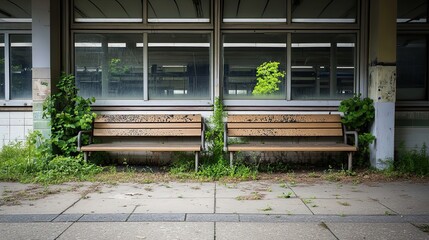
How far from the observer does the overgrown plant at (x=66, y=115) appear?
802 cm

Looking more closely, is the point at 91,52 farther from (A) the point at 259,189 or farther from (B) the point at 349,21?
(B) the point at 349,21

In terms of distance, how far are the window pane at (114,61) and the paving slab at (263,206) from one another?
3976 mm

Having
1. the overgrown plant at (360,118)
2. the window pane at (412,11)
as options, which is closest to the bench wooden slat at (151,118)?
the overgrown plant at (360,118)

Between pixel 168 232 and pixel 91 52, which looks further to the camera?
pixel 91 52

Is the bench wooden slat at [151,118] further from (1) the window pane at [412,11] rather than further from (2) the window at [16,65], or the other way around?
(1) the window pane at [412,11]

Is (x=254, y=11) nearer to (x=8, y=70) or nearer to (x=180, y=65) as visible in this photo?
(x=180, y=65)

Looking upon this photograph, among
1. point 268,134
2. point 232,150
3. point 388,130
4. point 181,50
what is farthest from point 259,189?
point 181,50

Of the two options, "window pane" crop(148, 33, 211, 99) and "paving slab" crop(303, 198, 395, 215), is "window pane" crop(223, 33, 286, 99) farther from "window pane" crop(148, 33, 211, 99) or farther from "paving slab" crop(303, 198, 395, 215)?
"paving slab" crop(303, 198, 395, 215)

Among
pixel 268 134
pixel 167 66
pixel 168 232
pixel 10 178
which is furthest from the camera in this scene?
pixel 167 66

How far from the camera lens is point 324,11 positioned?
28.9 ft

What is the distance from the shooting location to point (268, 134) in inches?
326

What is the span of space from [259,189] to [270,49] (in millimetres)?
3432

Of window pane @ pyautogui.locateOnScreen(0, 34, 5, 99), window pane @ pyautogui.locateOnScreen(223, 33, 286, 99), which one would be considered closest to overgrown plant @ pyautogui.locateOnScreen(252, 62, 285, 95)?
window pane @ pyautogui.locateOnScreen(223, 33, 286, 99)

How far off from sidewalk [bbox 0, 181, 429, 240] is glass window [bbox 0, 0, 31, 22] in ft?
13.0
